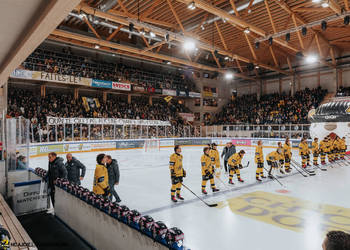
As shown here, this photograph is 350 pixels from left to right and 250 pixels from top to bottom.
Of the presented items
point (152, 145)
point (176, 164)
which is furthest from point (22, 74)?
point (176, 164)

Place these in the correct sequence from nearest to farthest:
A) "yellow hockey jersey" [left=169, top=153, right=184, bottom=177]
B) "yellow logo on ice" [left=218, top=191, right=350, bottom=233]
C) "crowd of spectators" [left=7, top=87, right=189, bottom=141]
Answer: "yellow logo on ice" [left=218, top=191, right=350, bottom=233] < "yellow hockey jersey" [left=169, top=153, right=184, bottom=177] < "crowd of spectators" [left=7, top=87, right=189, bottom=141]

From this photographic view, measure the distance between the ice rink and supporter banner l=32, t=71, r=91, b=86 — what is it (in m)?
13.4

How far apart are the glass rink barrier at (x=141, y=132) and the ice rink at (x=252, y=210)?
8.48 meters

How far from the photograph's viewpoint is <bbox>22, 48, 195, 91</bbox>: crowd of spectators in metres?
21.0

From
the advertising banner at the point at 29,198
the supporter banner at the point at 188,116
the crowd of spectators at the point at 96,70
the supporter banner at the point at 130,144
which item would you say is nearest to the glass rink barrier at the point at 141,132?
the supporter banner at the point at 130,144

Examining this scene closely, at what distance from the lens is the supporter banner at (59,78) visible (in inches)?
764

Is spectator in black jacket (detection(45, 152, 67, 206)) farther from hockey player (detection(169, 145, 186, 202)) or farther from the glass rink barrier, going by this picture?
the glass rink barrier

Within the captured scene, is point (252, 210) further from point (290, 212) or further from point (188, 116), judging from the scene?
point (188, 116)

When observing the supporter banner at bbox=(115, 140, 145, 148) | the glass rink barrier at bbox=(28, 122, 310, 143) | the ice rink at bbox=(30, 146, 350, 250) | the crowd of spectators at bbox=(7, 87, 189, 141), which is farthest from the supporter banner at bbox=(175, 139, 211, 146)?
the ice rink at bbox=(30, 146, 350, 250)

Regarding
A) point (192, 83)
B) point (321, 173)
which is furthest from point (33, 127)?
point (192, 83)

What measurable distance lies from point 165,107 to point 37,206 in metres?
24.9

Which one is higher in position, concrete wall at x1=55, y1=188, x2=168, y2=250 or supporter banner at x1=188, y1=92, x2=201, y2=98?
supporter banner at x1=188, y1=92, x2=201, y2=98

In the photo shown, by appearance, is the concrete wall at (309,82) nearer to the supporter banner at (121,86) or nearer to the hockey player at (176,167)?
the supporter banner at (121,86)

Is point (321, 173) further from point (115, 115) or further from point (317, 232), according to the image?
point (115, 115)
